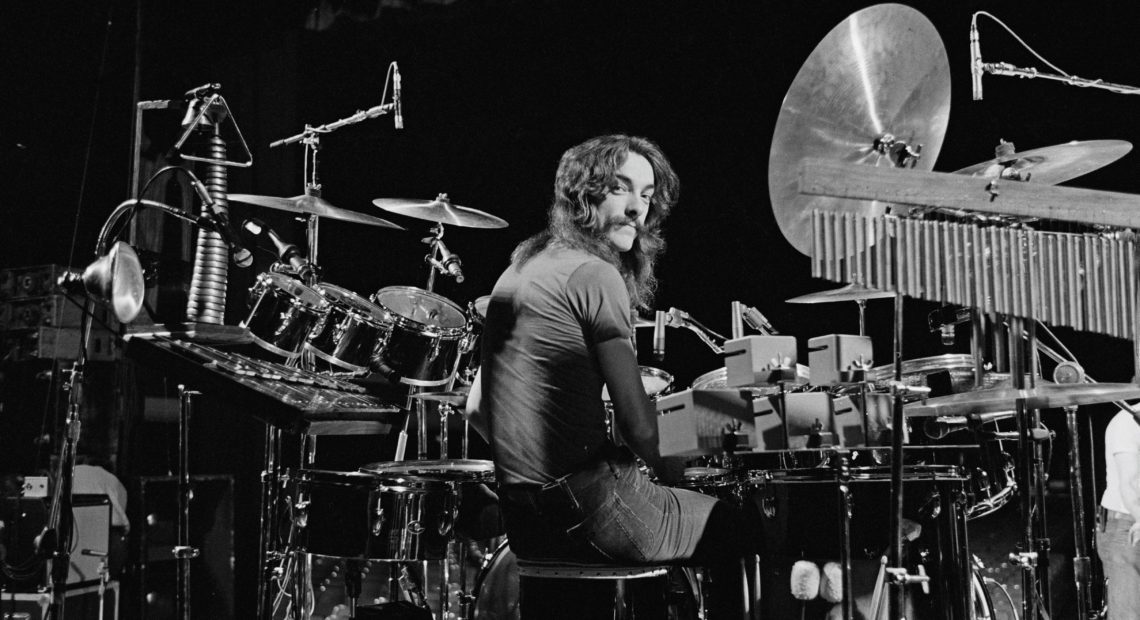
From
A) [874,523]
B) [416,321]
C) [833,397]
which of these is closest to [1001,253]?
[833,397]

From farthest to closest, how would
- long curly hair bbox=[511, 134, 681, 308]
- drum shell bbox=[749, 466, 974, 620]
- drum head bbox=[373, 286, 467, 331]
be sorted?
drum head bbox=[373, 286, 467, 331]
drum shell bbox=[749, 466, 974, 620]
long curly hair bbox=[511, 134, 681, 308]

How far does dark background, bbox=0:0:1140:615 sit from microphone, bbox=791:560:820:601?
8.04 feet

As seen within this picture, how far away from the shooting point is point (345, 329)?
486 centimetres

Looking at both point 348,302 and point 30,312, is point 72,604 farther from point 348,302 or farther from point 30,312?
point 348,302

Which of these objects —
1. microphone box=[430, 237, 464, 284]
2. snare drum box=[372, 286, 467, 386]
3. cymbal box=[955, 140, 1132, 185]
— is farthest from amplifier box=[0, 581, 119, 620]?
cymbal box=[955, 140, 1132, 185]

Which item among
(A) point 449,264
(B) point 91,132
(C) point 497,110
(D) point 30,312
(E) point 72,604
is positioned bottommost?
(E) point 72,604

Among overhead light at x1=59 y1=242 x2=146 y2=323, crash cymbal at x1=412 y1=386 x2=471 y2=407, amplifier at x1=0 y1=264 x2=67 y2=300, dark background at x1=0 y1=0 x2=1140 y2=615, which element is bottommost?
crash cymbal at x1=412 y1=386 x2=471 y2=407

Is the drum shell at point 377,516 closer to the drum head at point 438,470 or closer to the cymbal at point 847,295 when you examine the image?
the drum head at point 438,470

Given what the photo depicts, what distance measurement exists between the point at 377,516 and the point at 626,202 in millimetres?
1852

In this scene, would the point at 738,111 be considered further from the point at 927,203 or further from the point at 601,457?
the point at 601,457

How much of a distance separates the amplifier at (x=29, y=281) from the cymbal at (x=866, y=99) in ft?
11.9

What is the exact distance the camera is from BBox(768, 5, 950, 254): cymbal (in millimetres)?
3172

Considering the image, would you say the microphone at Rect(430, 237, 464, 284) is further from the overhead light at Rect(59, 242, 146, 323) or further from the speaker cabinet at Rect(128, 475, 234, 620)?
the overhead light at Rect(59, 242, 146, 323)

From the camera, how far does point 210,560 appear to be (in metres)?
5.59
